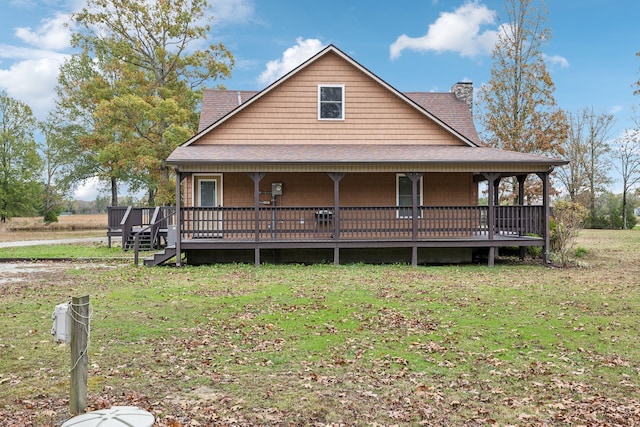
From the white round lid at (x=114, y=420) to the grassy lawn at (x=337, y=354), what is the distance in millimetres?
1276

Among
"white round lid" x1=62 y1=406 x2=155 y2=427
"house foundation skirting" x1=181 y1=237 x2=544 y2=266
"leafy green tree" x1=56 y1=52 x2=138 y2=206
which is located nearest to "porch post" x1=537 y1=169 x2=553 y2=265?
"house foundation skirting" x1=181 y1=237 x2=544 y2=266

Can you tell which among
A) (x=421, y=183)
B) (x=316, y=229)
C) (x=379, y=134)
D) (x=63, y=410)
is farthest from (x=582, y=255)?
(x=63, y=410)

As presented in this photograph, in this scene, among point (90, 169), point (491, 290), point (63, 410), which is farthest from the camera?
point (90, 169)

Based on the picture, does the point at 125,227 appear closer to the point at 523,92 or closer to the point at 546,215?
the point at 546,215

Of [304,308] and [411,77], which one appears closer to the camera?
[304,308]

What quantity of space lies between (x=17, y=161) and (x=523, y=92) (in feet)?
136

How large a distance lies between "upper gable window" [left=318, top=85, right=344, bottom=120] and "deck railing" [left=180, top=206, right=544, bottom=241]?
150 inches

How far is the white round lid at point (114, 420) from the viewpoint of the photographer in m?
2.88

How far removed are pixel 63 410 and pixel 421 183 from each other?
14.7m

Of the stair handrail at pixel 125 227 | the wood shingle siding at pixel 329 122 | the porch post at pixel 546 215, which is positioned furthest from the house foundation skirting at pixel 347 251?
the stair handrail at pixel 125 227

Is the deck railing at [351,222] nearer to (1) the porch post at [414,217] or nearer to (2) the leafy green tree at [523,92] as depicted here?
(1) the porch post at [414,217]

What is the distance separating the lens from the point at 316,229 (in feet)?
53.5

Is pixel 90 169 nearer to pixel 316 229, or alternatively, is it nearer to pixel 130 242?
pixel 130 242

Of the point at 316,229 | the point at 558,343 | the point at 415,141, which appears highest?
the point at 415,141
